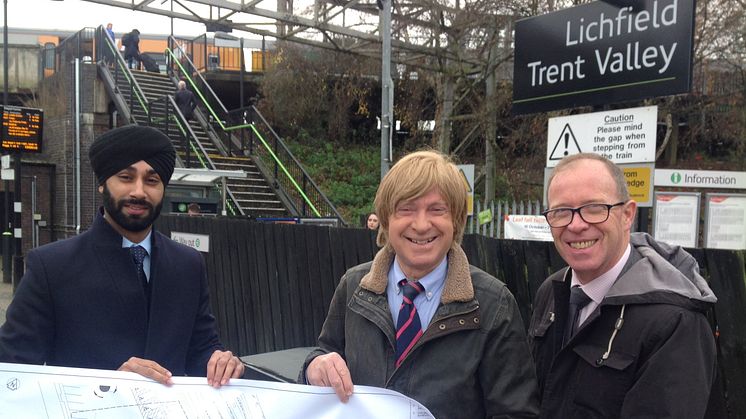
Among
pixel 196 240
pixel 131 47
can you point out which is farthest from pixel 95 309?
pixel 131 47

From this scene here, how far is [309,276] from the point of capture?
6.41 metres

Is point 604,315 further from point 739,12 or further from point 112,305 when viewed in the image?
point 739,12

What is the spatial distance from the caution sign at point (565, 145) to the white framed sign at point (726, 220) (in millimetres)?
3864

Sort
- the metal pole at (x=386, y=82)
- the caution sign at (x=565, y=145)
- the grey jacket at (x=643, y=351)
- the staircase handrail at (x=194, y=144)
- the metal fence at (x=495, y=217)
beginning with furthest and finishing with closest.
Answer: the staircase handrail at (x=194, y=144) < the metal pole at (x=386, y=82) < the metal fence at (x=495, y=217) < the caution sign at (x=565, y=145) < the grey jacket at (x=643, y=351)

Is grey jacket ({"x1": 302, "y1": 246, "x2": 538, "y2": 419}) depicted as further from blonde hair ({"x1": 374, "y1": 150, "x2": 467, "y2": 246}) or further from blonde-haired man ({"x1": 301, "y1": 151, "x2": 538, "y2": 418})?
blonde hair ({"x1": 374, "y1": 150, "x2": 467, "y2": 246})

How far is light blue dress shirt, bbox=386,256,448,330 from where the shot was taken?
212cm

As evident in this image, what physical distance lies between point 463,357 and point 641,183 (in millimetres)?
4562

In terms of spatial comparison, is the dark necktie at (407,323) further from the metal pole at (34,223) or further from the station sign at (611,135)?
the metal pole at (34,223)

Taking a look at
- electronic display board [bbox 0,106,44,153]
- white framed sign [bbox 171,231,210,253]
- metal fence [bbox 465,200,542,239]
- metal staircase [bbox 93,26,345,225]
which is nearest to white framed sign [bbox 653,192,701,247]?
metal fence [bbox 465,200,542,239]

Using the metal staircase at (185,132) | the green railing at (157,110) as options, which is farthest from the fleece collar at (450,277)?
the metal staircase at (185,132)

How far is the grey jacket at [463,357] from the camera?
1983mm

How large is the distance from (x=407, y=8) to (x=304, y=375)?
15.0 m

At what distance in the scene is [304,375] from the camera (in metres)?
2.31

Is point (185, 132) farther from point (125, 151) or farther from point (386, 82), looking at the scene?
point (125, 151)
